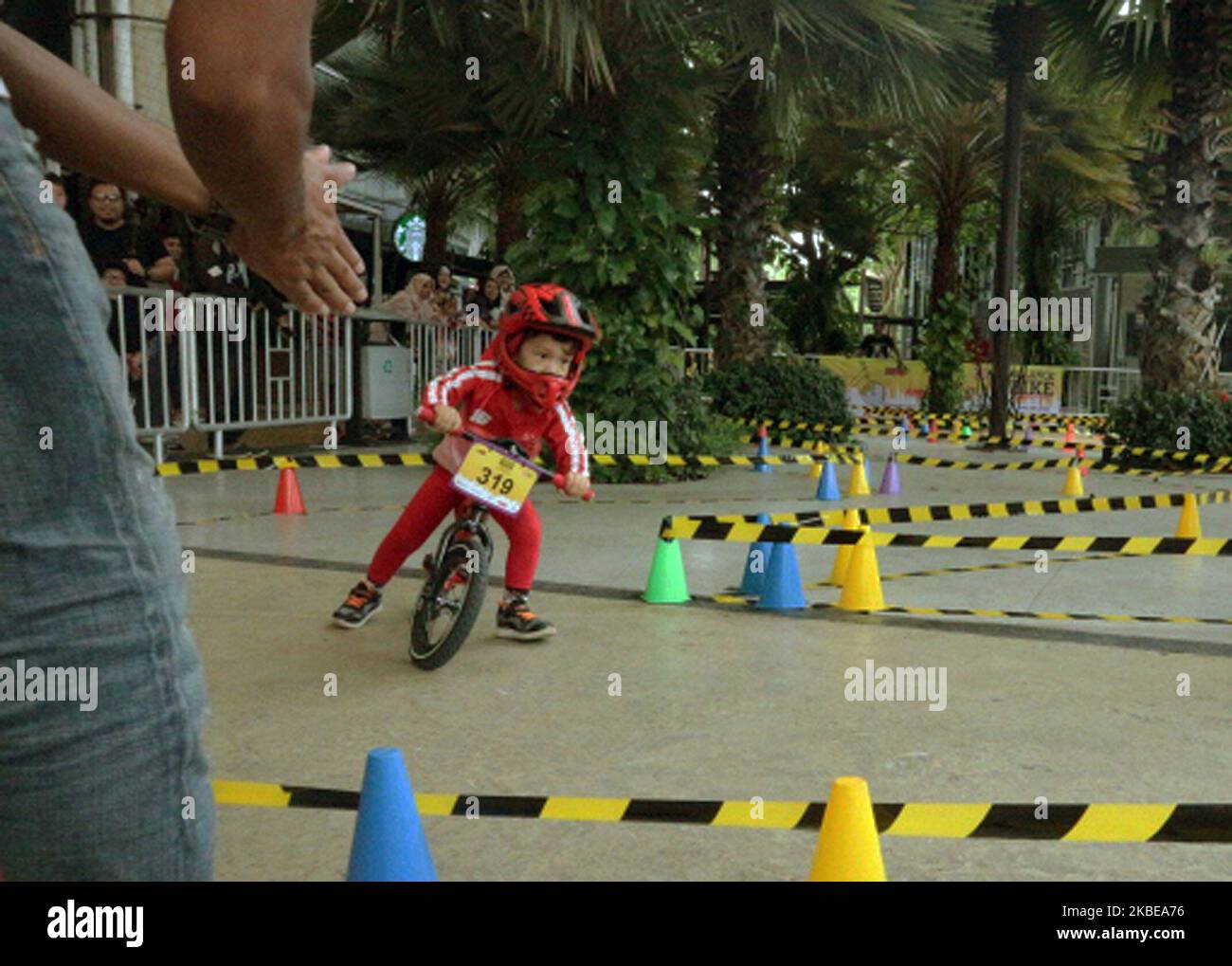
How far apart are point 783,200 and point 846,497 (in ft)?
60.4

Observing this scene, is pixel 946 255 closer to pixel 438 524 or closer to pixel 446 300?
pixel 446 300

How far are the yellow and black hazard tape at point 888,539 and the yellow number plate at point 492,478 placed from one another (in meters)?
1.01

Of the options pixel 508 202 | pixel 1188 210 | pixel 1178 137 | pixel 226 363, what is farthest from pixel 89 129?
pixel 508 202

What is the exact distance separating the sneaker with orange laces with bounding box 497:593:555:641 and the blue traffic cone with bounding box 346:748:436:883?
2.35 metres

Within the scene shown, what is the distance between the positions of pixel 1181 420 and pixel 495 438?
9.71m

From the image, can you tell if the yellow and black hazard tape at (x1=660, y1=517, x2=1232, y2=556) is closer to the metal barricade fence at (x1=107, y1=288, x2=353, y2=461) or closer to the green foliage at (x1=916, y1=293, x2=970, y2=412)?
the metal barricade fence at (x1=107, y1=288, x2=353, y2=461)

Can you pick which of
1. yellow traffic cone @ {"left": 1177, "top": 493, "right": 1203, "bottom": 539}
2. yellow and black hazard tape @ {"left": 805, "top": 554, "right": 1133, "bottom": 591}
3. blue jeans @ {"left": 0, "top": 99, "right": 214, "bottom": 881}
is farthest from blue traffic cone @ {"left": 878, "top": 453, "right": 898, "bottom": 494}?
blue jeans @ {"left": 0, "top": 99, "right": 214, "bottom": 881}

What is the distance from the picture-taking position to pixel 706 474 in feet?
36.4

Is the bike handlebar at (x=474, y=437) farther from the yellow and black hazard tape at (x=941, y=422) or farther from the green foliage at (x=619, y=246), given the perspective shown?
the yellow and black hazard tape at (x=941, y=422)

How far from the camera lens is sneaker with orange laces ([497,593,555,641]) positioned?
4699 millimetres

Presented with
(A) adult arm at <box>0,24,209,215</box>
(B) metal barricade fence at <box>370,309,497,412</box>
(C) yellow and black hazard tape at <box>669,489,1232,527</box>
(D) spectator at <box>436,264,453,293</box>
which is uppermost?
(D) spectator at <box>436,264,453,293</box>

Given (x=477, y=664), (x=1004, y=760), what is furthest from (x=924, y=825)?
(x=477, y=664)

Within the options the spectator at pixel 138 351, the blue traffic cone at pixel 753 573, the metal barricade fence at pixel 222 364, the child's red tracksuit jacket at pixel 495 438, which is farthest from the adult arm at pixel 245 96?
the spectator at pixel 138 351

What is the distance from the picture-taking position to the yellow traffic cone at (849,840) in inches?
88.2
